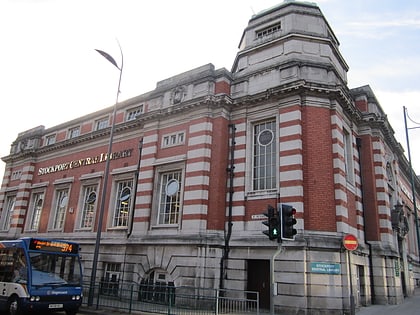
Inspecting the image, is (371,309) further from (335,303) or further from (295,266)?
(295,266)

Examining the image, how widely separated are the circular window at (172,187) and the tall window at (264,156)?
3.87 m

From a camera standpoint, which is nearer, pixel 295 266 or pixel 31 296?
pixel 31 296

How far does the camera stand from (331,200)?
14156 mm

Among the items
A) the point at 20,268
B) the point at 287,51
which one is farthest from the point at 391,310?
the point at 20,268

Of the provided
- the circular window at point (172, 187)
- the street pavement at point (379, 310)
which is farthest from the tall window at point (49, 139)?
the street pavement at point (379, 310)

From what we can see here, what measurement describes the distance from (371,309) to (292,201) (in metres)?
5.48

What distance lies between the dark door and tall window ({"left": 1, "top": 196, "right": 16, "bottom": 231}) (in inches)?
795

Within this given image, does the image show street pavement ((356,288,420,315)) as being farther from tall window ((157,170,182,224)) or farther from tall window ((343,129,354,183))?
tall window ((157,170,182,224))

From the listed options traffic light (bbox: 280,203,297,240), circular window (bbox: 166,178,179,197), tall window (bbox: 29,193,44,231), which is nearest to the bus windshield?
circular window (bbox: 166,178,179,197)

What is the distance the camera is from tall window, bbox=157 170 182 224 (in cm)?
1684

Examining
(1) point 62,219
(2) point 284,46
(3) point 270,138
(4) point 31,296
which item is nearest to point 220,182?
(3) point 270,138

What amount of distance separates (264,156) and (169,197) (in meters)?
5.14

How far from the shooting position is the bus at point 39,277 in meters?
10.9

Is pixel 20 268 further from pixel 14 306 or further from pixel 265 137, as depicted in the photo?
pixel 265 137
